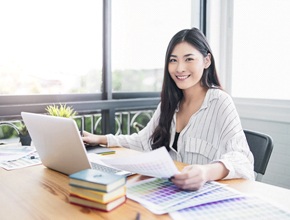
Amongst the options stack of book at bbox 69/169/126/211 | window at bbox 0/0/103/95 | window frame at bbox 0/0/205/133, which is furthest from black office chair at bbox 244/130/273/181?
window at bbox 0/0/103/95

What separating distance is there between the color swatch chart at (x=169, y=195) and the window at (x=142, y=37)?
5.59 ft

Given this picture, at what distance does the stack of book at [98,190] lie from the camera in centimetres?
80

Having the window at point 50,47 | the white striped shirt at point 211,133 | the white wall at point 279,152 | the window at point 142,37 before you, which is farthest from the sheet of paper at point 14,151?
the white wall at point 279,152

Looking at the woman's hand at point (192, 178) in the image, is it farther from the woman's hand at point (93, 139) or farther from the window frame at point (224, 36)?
the window frame at point (224, 36)

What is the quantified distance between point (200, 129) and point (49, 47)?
134 centimetres

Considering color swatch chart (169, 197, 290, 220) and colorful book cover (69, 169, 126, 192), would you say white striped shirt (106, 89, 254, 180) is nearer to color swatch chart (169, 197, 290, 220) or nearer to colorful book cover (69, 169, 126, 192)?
color swatch chart (169, 197, 290, 220)

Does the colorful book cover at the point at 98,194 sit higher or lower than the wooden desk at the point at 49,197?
higher

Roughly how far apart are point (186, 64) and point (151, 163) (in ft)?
→ 2.63

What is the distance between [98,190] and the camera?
0.80m

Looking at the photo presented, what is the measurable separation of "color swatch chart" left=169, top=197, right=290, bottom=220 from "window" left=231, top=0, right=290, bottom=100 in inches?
69.7

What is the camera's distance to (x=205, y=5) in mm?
2928

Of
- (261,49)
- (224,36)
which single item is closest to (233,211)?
(261,49)

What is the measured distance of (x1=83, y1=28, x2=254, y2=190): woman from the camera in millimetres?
1386

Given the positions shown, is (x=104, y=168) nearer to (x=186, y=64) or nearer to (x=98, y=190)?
(x=98, y=190)
